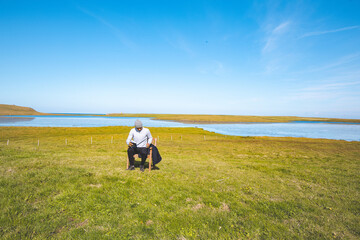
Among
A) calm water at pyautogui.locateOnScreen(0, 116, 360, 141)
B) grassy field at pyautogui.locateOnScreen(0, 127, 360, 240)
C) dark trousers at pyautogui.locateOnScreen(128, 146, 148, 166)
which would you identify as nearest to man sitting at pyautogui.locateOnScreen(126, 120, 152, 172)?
dark trousers at pyautogui.locateOnScreen(128, 146, 148, 166)

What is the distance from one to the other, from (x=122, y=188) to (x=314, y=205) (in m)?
7.35

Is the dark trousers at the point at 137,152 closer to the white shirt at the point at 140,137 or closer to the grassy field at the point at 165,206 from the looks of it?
the white shirt at the point at 140,137

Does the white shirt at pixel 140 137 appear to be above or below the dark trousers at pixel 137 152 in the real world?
above

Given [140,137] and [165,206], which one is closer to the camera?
[165,206]

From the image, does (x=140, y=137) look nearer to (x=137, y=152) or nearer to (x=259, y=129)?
(x=137, y=152)

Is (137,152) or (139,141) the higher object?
(139,141)

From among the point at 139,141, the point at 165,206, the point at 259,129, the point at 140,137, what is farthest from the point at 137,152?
the point at 259,129

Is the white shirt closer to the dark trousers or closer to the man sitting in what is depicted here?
the man sitting

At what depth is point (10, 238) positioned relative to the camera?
3816 millimetres

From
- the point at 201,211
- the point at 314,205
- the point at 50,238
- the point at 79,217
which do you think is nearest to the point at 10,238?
the point at 50,238

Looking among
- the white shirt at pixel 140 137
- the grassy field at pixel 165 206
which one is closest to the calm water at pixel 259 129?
the grassy field at pixel 165 206

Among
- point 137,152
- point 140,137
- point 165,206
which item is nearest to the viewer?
point 165,206

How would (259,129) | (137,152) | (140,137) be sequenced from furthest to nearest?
(259,129) < (137,152) < (140,137)

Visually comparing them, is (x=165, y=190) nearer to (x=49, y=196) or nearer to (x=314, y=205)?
(x=49, y=196)
